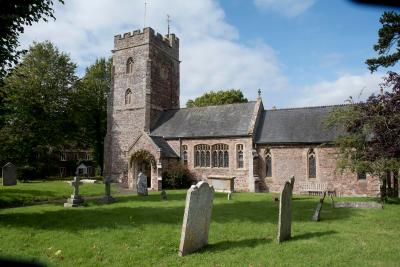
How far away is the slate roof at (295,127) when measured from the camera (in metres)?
23.8

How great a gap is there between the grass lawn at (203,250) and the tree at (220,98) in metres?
35.6

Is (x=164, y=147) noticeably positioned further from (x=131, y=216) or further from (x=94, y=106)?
(x=94, y=106)

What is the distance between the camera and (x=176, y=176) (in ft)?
86.8

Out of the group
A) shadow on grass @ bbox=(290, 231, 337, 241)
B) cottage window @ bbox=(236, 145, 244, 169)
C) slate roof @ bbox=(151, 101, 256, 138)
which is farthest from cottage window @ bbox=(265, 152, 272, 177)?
shadow on grass @ bbox=(290, 231, 337, 241)

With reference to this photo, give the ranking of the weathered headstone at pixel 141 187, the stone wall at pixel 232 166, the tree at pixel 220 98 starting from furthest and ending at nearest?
the tree at pixel 220 98, the stone wall at pixel 232 166, the weathered headstone at pixel 141 187

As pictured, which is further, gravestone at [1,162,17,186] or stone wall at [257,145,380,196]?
gravestone at [1,162,17,186]

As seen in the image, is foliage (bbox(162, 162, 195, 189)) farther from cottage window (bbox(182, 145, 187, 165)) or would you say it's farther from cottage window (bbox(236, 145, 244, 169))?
cottage window (bbox(236, 145, 244, 169))

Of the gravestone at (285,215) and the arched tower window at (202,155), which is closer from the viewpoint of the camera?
the gravestone at (285,215)

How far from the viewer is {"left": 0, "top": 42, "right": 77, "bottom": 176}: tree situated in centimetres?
3338

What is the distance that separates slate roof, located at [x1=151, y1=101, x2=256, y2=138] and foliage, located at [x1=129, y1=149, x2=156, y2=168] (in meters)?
3.20

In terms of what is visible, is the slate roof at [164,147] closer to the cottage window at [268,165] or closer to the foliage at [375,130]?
the cottage window at [268,165]

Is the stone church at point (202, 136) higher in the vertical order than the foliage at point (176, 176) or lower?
higher

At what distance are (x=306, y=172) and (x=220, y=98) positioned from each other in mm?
26558

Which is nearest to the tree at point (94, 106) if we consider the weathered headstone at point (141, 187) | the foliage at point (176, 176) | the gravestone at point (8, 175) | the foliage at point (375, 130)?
the gravestone at point (8, 175)
